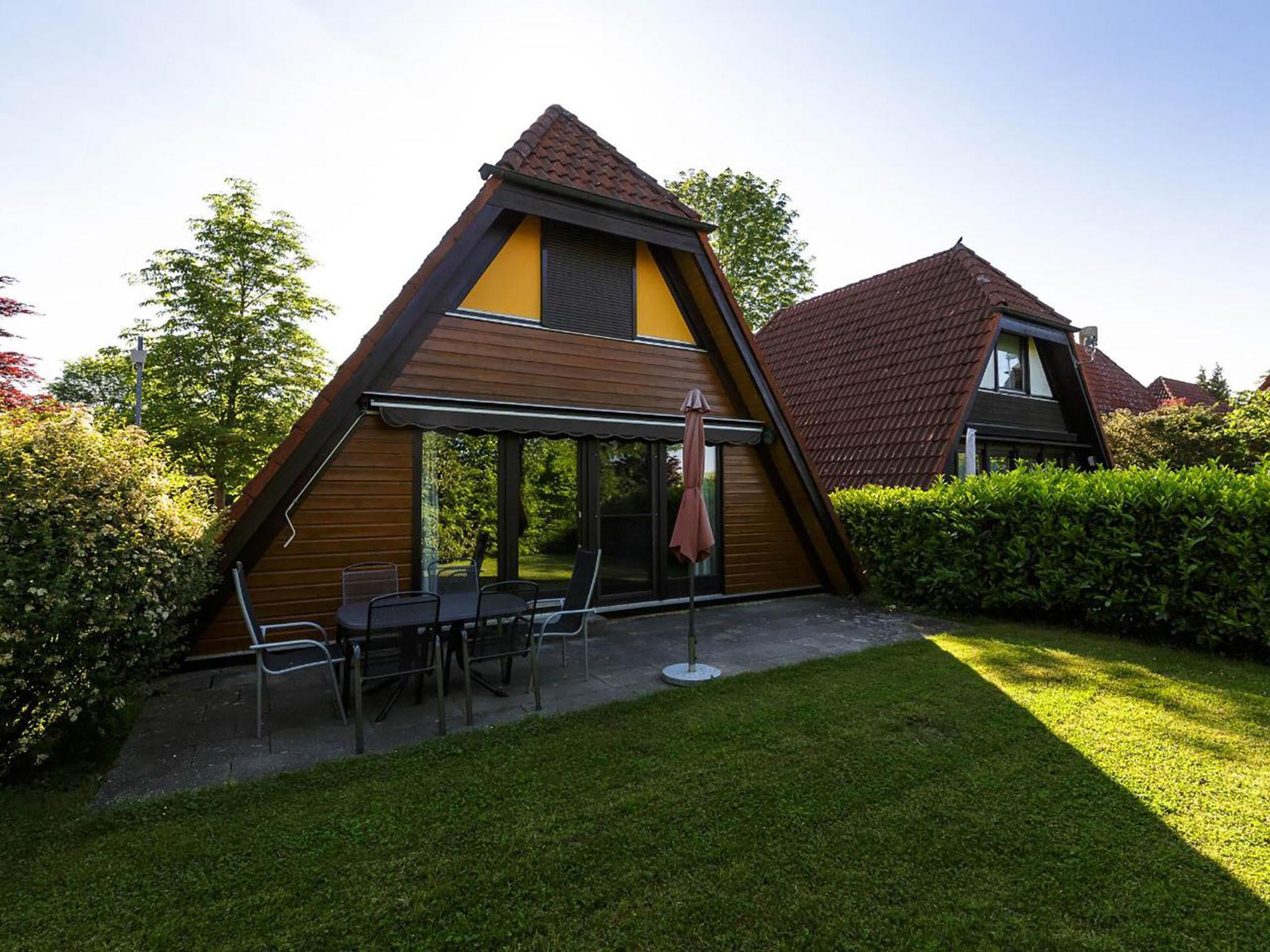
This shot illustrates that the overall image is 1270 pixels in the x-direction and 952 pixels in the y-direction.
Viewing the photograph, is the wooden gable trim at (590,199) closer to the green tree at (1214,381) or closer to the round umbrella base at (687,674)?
the round umbrella base at (687,674)

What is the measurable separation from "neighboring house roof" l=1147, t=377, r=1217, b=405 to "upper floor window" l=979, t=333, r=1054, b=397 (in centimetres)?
1082

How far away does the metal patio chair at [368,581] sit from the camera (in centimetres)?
602

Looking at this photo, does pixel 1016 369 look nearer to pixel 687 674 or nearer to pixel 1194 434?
pixel 1194 434

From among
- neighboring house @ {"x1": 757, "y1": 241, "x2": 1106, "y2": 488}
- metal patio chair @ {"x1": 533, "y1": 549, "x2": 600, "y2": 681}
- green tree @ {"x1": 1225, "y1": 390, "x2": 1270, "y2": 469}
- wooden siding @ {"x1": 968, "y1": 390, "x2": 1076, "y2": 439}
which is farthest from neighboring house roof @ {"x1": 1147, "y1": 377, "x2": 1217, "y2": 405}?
metal patio chair @ {"x1": 533, "y1": 549, "x2": 600, "y2": 681}

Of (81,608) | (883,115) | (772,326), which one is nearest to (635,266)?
(883,115)

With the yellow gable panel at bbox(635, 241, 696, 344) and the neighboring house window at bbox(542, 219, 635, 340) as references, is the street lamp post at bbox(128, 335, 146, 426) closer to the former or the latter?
the neighboring house window at bbox(542, 219, 635, 340)

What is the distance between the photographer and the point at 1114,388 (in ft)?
63.3

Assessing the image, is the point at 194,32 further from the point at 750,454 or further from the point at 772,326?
the point at 772,326

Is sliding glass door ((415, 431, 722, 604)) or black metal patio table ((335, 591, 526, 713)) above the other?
sliding glass door ((415, 431, 722, 604))

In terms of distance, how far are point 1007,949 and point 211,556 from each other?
5932 millimetres

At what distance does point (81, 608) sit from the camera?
11.2 ft

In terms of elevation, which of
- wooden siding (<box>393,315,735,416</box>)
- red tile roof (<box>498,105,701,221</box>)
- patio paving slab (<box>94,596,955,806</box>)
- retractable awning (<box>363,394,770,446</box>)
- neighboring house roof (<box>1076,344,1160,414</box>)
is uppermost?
red tile roof (<box>498,105,701,221</box>)

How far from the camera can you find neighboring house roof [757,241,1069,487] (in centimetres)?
1126

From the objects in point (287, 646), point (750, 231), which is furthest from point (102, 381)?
point (287, 646)
